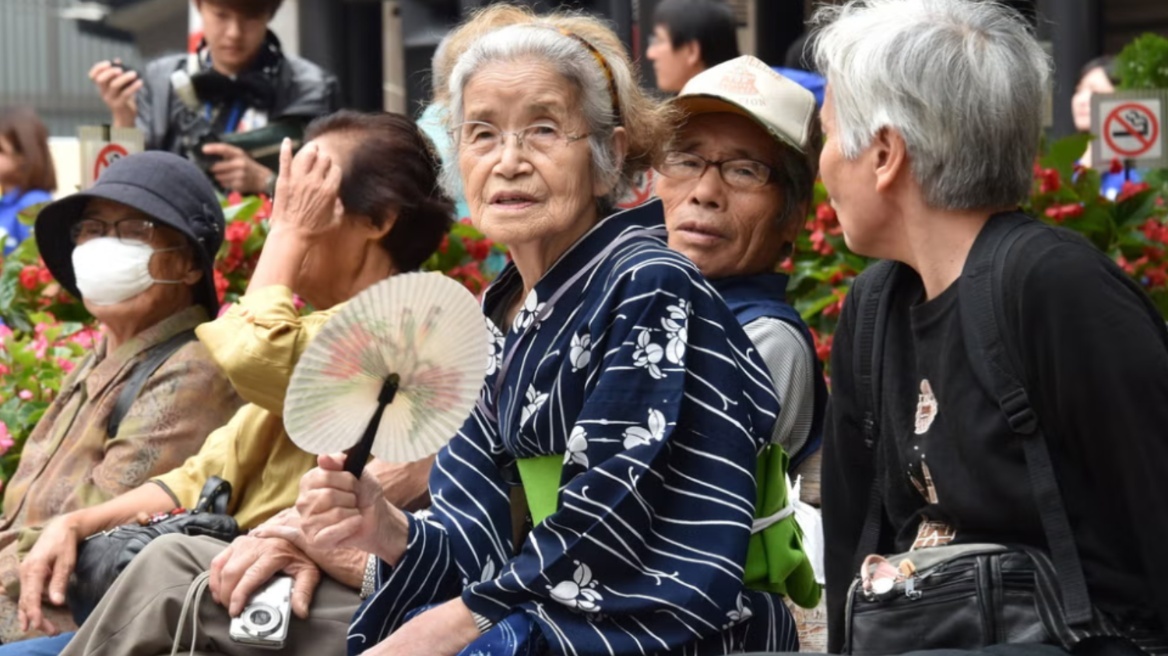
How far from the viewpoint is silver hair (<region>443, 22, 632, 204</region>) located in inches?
148

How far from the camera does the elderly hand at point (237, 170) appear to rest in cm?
693

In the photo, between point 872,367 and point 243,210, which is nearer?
point 872,367

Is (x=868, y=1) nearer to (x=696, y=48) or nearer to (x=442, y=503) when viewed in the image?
(x=442, y=503)

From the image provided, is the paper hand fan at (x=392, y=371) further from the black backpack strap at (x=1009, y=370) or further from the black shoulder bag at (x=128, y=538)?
the black shoulder bag at (x=128, y=538)

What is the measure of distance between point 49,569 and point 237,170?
260cm

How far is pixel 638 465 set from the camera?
3.36 meters

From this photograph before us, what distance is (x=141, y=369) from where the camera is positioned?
197 inches

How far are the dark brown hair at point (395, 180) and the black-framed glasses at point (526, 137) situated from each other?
3.23 feet

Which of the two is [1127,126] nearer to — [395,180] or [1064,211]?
[1064,211]

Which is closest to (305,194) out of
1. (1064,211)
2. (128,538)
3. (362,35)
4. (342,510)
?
(128,538)

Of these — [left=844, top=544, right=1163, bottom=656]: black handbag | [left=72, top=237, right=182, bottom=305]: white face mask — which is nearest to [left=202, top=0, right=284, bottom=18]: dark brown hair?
[left=72, top=237, right=182, bottom=305]: white face mask

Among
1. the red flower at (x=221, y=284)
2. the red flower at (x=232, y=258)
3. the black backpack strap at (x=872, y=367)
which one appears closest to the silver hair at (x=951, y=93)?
the black backpack strap at (x=872, y=367)

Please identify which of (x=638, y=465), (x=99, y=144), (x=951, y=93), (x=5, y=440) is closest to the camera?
(x=951, y=93)

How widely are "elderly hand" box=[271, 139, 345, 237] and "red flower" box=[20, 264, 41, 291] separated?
2.15m
